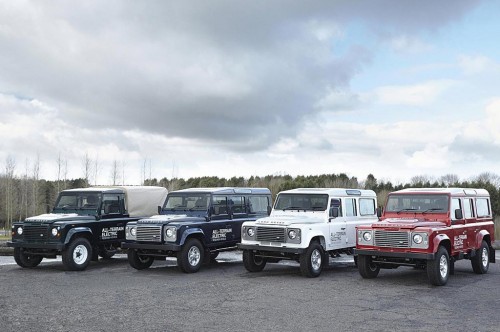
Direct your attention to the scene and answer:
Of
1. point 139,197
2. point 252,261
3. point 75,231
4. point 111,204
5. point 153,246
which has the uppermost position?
point 139,197

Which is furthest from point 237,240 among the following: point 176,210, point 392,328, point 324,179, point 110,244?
point 324,179

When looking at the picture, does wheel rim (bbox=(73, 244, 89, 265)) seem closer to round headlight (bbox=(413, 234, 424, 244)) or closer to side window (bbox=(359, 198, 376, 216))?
side window (bbox=(359, 198, 376, 216))

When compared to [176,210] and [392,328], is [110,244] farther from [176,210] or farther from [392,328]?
[392,328]

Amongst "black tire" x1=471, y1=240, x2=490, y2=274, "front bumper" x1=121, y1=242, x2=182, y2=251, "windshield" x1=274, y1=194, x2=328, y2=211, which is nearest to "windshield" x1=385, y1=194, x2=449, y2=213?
"windshield" x1=274, y1=194, x2=328, y2=211

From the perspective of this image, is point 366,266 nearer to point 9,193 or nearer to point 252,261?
point 252,261

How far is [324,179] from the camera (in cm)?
6438

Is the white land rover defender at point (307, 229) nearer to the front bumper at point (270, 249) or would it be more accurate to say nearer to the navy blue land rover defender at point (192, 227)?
the front bumper at point (270, 249)

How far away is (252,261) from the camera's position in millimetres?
14750

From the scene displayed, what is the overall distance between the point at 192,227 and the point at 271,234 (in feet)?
7.41

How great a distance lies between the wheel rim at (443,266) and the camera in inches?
497

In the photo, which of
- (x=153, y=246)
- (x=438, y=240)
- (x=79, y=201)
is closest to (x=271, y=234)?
(x=153, y=246)

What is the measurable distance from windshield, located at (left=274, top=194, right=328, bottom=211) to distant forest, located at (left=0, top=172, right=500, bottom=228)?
121 feet

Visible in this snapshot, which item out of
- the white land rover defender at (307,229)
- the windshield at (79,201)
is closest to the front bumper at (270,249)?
the white land rover defender at (307,229)

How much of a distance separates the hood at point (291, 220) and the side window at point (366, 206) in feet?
6.83
